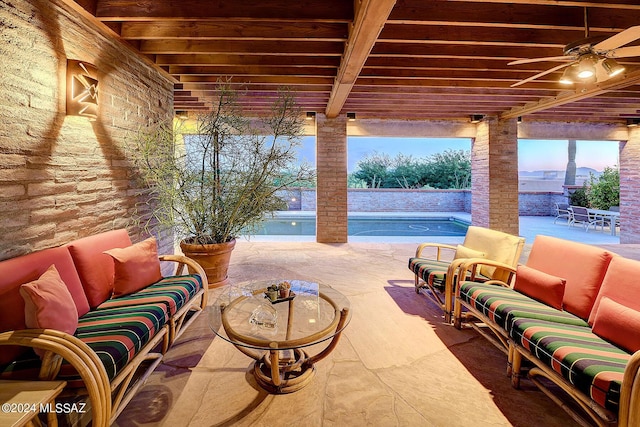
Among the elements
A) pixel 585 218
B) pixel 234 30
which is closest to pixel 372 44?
pixel 234 30

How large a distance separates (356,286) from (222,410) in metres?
2.19

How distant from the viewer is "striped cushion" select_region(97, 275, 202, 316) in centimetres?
203

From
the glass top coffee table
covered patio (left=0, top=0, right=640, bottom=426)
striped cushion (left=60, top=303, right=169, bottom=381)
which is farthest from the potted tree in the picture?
striped cushion (left=60, top=303, right=169, bottom=381)

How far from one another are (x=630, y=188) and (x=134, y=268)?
31.2 ft

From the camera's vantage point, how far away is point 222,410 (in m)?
1.67

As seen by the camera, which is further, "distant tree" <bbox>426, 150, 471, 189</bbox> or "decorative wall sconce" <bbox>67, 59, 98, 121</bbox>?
"distant tree" <bbox>426, 150, 471, 189</bbox>

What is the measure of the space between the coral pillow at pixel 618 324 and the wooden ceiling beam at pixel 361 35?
2345 mm

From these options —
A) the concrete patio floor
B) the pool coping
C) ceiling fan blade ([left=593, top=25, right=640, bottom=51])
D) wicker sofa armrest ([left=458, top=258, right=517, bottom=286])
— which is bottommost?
the concrete patio floor

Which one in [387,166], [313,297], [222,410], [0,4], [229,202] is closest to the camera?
[222,410]

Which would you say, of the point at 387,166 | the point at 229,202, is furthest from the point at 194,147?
the point at 387,166

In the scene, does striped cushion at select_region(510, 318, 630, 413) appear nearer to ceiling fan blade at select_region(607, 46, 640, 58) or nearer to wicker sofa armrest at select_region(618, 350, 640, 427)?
wicker sofa armrest at select_region(618, 350, 640, 427)

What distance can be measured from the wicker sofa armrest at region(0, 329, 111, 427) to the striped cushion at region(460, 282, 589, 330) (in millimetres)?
2194

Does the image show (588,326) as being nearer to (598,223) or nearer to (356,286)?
(356,286)

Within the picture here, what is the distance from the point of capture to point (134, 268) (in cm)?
226
